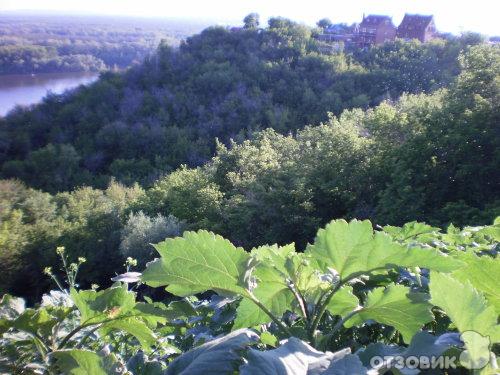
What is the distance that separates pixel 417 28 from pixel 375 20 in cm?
448

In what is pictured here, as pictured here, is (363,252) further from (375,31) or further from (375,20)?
(375,20)

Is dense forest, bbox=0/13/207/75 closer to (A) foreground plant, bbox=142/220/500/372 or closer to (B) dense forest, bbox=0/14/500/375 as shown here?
(B) dense forest, bbox=0/14/500/375

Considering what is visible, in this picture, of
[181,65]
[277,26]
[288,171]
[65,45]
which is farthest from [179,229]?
[65,45]

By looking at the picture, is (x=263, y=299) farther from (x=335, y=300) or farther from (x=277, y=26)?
(x=277, y=26)

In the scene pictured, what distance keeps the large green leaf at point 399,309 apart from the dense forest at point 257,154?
10649mm

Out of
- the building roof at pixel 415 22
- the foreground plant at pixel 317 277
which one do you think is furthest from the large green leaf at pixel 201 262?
the building roof at pixel 415 22

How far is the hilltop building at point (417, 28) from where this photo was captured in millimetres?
43766

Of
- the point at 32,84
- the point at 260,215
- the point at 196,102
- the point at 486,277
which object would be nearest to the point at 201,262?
the point at 486,277

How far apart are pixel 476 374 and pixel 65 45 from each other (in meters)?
75.7

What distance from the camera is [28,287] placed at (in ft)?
52.8

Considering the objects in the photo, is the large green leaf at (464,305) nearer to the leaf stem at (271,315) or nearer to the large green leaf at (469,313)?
the large green leaf at (469,313)

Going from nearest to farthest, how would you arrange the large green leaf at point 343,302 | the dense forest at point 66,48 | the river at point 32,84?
the large green leaf at point 343,302 → the river at point 32,84 → the dense forest at point 66,48

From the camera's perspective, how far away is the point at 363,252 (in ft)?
2.58

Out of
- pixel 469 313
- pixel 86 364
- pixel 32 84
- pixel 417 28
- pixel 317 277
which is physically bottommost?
pixel 32 84
